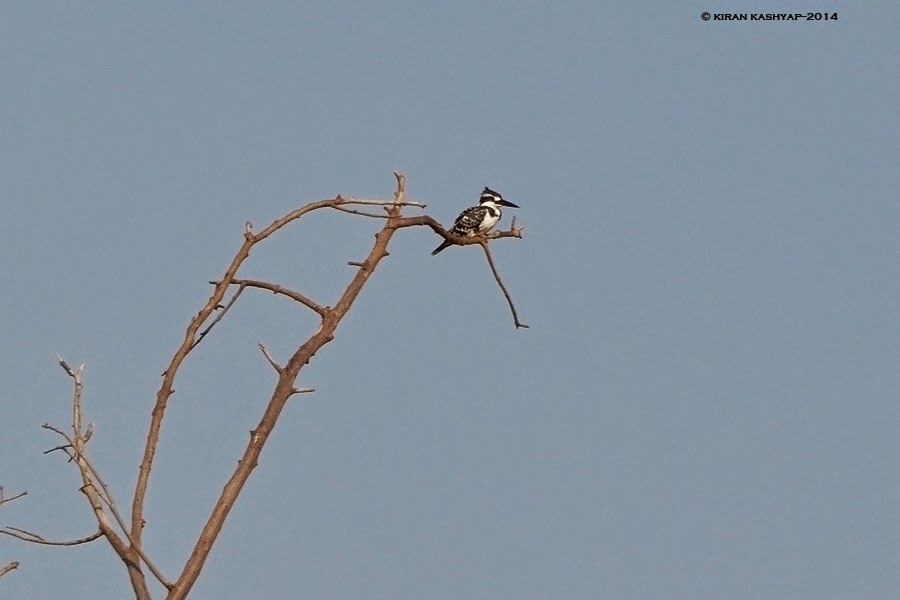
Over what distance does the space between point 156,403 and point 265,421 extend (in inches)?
21.9

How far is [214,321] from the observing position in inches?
274

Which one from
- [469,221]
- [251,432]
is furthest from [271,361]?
[469,221]

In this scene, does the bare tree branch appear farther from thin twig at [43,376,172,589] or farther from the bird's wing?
the bird's wing

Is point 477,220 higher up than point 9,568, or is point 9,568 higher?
point 477,220

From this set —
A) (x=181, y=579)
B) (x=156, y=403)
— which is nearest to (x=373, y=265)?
(x=156, y=403)

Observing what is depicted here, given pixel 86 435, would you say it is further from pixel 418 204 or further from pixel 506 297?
pixel 506 297

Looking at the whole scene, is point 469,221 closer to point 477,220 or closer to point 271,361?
point 477,220

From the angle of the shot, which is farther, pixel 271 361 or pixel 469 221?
pixel 469 221

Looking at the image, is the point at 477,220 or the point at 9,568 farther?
the point at 477,220

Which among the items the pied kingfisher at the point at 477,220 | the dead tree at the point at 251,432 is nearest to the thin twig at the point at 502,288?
the dead tree at the point at 251,432

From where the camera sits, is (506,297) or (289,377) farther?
(506,297)

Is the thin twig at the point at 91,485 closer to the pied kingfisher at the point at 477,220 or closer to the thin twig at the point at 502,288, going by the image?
the thin twig at the point at 502,288

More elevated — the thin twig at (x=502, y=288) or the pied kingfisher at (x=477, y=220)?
the pied kingfisher at (x=477, y=220)

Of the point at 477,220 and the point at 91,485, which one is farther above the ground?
the point at 477,220
